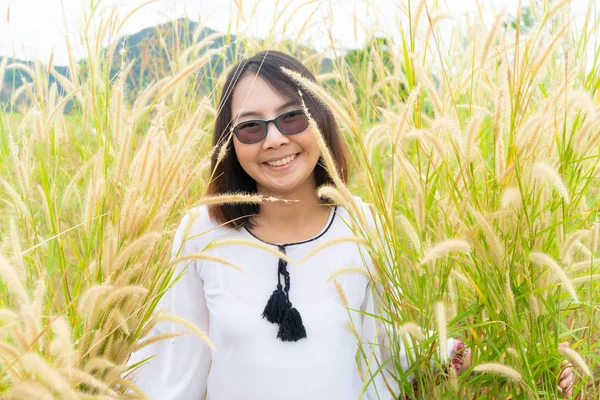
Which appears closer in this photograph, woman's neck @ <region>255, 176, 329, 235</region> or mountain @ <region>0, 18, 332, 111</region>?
woman's neck @ <region>255, 176, 329, 235</region>

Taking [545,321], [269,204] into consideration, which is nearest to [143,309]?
[269,204]

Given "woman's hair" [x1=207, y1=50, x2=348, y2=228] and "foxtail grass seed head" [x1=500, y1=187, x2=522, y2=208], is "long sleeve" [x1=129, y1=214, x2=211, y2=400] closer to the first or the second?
"woman's hair" [x1=207, y1=50, x2=348, y2=228]

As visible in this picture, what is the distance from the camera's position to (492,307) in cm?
137

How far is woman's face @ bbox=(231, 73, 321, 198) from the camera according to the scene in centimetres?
186

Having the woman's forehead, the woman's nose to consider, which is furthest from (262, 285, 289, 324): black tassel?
the woman's forehead

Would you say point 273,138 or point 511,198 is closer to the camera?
point 511,198

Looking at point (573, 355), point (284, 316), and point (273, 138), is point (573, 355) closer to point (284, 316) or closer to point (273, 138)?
point (284, 316)

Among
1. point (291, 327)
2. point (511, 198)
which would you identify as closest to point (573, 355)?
point (511, 198)

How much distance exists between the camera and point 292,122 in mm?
1863

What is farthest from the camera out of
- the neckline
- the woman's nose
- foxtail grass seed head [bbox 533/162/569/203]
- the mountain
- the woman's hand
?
the mountain

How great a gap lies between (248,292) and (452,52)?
1723 millimetres

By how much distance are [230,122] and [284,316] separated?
0.63 m

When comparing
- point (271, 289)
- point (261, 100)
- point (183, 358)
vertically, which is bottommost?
point (183, 358)

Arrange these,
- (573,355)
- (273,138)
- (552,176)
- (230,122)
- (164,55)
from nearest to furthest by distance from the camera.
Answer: (552,176) → (573,355) → (273,138) → (230,122) → (164,55)
